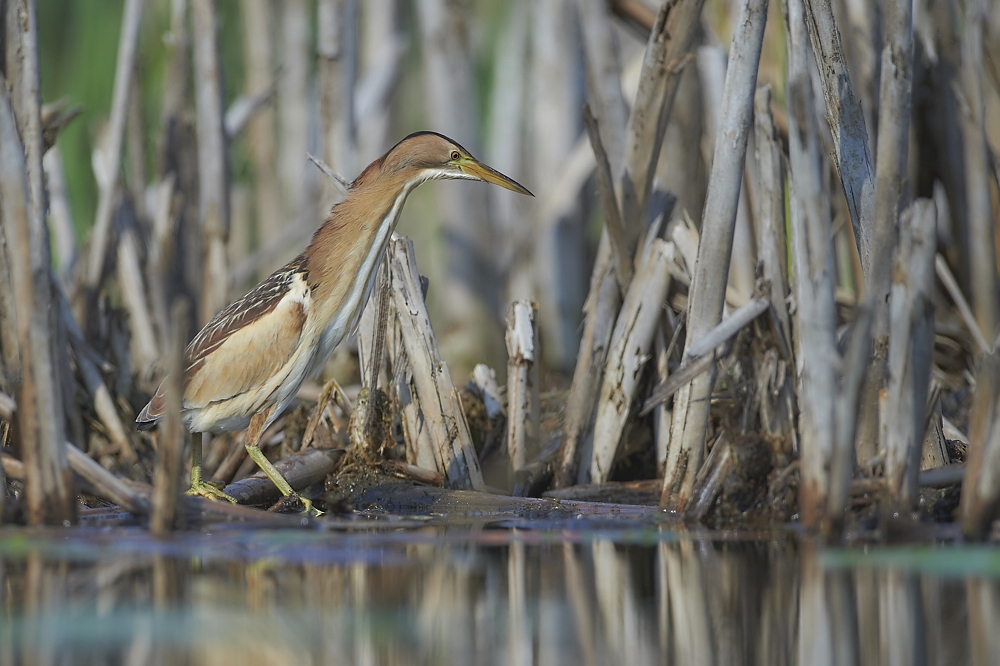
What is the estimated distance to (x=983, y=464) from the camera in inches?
114

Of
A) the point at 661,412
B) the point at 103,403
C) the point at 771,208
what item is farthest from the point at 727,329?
the point at 103,403

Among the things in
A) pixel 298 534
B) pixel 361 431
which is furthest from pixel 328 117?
pixel 298 534

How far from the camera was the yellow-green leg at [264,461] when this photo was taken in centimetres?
409

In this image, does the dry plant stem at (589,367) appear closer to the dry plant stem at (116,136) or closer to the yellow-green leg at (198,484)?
the yellow-green leg at (198,484)

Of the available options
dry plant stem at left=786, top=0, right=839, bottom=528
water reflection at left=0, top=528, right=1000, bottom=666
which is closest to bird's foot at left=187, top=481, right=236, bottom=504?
water reflection at left=0, top=528, right=1000, bottom=666

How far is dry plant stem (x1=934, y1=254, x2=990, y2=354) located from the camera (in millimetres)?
5062

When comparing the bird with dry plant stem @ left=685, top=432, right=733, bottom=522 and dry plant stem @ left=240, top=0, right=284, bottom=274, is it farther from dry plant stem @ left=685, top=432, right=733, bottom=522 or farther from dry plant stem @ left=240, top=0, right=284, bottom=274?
dry plant stem @ left=240, top=0, right=284, bottom=274

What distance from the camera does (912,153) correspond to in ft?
18.4

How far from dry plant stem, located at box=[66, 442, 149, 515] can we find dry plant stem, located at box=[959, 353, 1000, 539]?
88.9 inches

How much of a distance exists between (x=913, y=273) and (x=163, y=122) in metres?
4.75

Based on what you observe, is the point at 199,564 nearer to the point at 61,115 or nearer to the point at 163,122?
the point at 61,115

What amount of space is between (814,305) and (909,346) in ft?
0.90

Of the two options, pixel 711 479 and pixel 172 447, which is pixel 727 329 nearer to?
pixel 711 479

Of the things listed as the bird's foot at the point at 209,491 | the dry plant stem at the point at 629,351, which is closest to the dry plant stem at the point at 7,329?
the bird's foot at the point at 209,491
